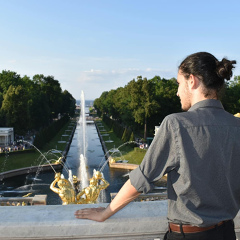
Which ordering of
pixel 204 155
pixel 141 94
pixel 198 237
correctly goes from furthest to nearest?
1. pixel 141 94
2. pixel 198 237
3. pixel 204 155

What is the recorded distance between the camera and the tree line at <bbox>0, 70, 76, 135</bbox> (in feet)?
132

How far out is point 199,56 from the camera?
6.95ft

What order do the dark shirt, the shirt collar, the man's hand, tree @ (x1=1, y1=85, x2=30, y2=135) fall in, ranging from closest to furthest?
the dark shirt
the shirt collar
the man's hand
tree @ (x1=1, y1=85, x2=30, y2=135)

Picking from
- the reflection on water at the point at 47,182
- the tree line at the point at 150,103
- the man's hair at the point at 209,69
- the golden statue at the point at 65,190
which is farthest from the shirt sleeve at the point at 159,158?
the tree line at the point at 150,103

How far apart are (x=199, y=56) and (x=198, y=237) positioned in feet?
4.01

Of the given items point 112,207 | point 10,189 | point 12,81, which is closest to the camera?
point 112,207

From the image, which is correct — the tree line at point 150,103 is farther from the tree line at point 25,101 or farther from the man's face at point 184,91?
the man's face at point 184,91

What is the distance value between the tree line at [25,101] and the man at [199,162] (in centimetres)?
4008

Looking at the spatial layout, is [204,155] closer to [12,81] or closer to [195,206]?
[195,206]

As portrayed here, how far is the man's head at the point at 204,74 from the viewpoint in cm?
209

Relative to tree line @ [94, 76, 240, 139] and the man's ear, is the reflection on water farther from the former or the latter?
the man's ear

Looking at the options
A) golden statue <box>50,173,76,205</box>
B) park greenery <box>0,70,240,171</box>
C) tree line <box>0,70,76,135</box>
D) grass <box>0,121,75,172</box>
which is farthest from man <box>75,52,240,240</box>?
tree line <box>0,70,76,135</box>

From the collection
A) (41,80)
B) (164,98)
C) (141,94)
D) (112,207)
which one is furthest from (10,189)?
(41,80)

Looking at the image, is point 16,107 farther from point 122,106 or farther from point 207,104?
point 207,104
